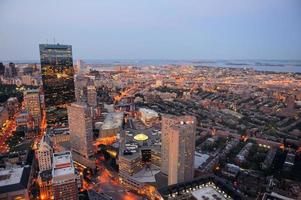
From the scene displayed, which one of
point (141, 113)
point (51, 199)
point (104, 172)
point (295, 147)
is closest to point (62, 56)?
point (141, 113)

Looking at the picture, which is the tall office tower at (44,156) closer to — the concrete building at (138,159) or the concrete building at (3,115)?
the concrete building at (138,159)

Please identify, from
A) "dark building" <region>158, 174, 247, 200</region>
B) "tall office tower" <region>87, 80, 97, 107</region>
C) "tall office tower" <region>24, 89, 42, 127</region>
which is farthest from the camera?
"tall office tower" <region>87, 80, 97, 107</region>

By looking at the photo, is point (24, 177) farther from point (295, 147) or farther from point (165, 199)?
point (295, 147)

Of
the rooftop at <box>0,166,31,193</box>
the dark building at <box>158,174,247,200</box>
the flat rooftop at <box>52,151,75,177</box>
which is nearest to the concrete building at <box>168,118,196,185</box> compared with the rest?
the dark building at <box>158,174,247,200</box>

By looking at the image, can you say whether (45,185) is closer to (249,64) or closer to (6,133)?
(6,133)

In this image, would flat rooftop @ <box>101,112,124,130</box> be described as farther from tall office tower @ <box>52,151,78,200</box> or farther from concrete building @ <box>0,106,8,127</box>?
concrete building @ <box>0,106,8,127</box>

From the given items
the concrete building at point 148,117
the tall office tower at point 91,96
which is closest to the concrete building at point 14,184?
the concrete building at point 148,117
